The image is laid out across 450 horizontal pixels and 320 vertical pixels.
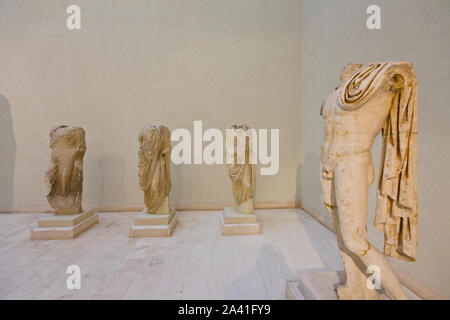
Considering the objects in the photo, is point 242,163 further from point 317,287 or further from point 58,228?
point 58,228

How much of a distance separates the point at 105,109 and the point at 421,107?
5.43 metres

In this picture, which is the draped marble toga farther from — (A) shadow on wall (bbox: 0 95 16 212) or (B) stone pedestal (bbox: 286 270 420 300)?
(A) shadow on wall (bbox: 0 95 16 212)

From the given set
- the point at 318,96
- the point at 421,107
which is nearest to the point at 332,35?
the point at 318,96

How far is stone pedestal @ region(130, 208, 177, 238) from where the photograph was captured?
360cm

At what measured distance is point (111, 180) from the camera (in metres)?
5.07

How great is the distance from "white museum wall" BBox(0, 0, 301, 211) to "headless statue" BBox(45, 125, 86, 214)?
4.08 feet

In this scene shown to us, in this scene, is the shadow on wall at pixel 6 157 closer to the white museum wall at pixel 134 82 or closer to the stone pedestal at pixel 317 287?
the white museum wall at pixel 134 82

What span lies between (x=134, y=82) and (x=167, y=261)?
3.96 m

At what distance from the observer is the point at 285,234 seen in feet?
12.2

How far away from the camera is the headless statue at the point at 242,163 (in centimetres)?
372

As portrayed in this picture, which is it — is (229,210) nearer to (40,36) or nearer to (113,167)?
(113,167)

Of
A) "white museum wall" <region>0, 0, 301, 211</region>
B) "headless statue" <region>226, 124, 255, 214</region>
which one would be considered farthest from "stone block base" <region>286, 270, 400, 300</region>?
"white museum wall" <region>0, 0, 301, 211</region>

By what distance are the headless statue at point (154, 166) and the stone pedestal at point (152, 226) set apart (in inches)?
5.7

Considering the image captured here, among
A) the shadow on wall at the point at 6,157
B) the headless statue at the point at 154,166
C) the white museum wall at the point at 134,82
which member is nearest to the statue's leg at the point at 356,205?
Result: the headless statue at the point at 154,166
